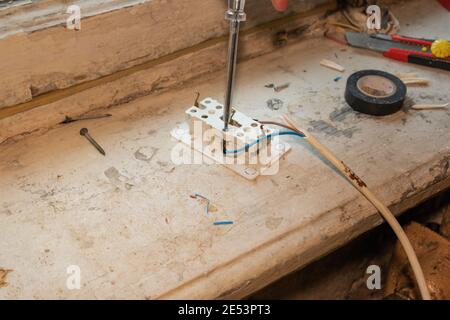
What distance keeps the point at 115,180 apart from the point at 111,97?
0.22 meters

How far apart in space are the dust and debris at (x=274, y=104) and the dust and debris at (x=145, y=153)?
26cm

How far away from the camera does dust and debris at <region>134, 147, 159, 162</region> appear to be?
38.4 inches

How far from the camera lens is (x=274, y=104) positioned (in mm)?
1105

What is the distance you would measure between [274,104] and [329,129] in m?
0.13

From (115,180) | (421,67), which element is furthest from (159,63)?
(421,67)

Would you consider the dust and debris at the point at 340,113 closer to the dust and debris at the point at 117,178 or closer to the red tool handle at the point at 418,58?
the red tool handle at the point at 418,58

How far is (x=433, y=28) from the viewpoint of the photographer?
133 centimetres

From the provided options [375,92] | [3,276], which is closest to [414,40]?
[375,92]

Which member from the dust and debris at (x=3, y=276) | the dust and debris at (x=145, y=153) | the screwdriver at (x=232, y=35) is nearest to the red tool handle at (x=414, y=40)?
the screwdriver at (x=232, y=35)

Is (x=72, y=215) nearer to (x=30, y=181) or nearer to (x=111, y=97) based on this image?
Result: (x=30, y=181)

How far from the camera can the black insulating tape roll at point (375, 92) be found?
3.49ft

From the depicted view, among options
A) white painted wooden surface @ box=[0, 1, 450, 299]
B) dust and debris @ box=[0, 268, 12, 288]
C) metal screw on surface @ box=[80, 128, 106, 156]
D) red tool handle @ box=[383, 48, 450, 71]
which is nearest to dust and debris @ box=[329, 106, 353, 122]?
white painted wooden surface @ box=[0, 1, 450, 299]

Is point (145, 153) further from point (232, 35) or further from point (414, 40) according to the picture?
point (414, 40)
